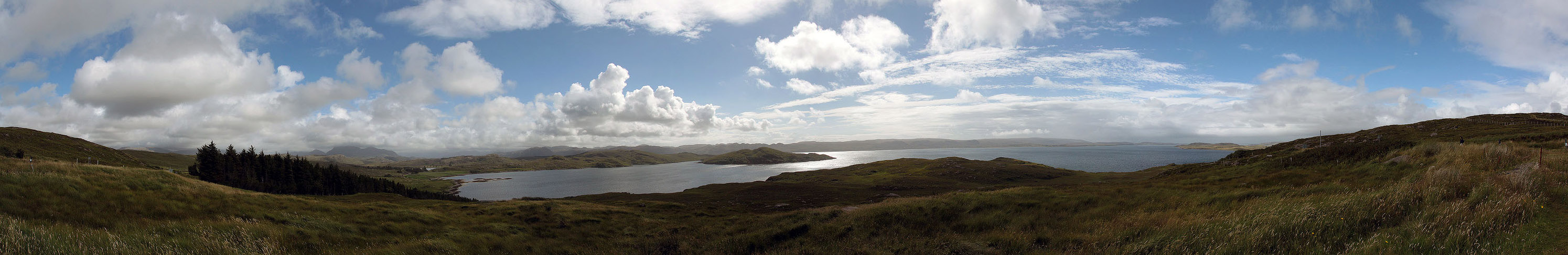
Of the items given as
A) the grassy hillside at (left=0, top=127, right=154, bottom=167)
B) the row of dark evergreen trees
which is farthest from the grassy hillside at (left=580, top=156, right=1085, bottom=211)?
the grassy hillside at (left=0, top=127, right=154, bottom=167)

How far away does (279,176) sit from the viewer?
300 ft

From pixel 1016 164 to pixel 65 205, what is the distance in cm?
12772

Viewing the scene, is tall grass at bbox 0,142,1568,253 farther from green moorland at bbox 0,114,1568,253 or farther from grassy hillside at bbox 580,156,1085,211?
grassy hillside at bbox 580,156,1085,211

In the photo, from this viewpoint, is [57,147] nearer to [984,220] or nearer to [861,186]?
[861,186]

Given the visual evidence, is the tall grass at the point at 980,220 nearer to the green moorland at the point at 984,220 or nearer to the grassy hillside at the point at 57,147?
the green moorland at the point at 984,220

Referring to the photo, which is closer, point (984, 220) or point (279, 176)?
point (984, 220)

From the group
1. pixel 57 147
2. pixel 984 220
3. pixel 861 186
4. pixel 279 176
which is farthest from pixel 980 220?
pixel 57 147

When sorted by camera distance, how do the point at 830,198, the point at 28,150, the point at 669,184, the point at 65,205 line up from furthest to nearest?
the point at 669,184, the point at 28,150, the point at 830,198, the point at 65,205

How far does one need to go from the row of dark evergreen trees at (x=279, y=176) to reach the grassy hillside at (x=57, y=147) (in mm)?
29546

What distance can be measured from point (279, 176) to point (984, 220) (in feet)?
418

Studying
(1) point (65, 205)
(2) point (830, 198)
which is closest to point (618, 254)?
(1) point (65, 205)

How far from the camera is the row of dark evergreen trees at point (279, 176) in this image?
263ft

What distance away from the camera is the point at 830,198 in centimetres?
6788

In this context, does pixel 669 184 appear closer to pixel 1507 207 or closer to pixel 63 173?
pixel 63 173
